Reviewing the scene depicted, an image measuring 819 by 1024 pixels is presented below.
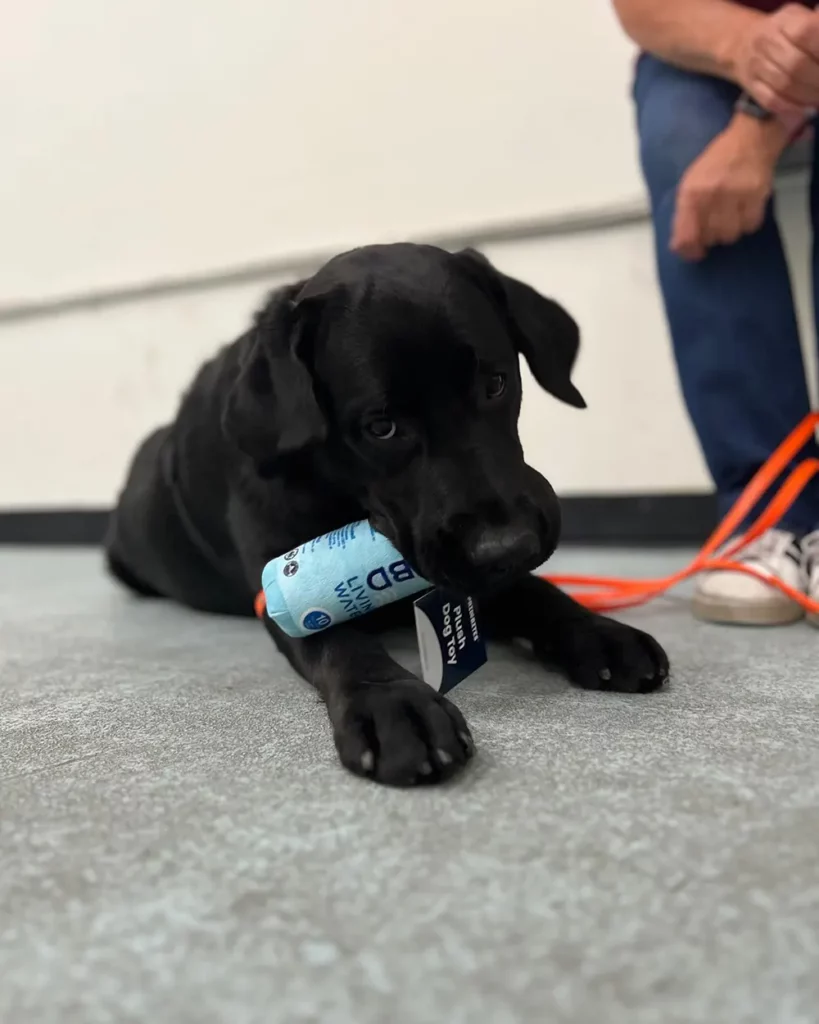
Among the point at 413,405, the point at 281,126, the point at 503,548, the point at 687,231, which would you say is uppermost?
the point at 281,126

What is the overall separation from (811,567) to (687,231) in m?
0.54

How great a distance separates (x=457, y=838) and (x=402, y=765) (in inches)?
3.8

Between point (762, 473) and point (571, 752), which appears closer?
point (571, 752)

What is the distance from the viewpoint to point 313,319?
1004 millimetres

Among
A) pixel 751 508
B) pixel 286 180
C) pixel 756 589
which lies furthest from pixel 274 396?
pixel 286 180

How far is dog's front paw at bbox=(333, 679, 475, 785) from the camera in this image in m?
0.70

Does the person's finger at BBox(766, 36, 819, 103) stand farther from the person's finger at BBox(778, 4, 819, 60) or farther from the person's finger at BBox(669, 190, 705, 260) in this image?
the person's finger at BBox(669, 190, 705, 260)

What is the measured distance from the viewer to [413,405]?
0.93 meters

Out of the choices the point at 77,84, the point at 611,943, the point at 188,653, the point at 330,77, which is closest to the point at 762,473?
the point at 188,653

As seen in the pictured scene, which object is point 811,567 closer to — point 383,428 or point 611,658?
point 611,658

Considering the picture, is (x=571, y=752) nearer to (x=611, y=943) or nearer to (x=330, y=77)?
(x=611, y=943)

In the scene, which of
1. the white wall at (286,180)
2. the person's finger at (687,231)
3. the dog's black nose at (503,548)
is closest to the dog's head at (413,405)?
the dog's black nose at (503,548)

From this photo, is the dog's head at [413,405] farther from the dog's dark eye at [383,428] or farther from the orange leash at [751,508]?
the orange leash at [751,508]

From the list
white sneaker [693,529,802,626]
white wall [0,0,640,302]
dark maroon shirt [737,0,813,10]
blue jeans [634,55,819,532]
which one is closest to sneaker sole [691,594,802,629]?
white sneaker [693,529,802,626]
